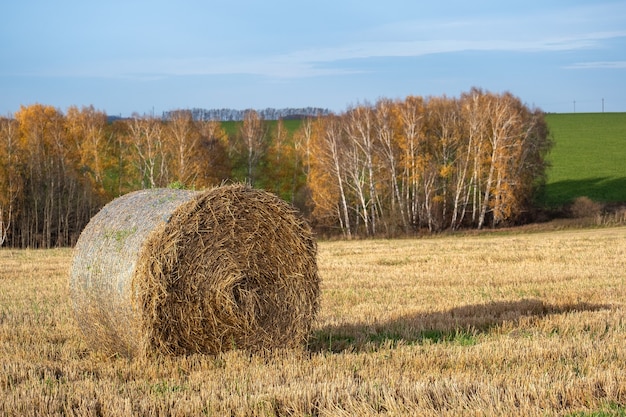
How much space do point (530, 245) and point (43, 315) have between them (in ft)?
64.4

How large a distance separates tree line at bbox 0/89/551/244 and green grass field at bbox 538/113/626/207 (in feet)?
21.1

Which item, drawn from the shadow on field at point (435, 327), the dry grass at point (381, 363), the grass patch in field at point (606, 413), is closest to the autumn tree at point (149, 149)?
the dry grass at point (381, 363)

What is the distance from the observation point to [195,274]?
9656 mm

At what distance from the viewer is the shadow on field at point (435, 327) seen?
10297 millimetres

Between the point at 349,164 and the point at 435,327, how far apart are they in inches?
1592

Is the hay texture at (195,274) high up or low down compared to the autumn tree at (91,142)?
down

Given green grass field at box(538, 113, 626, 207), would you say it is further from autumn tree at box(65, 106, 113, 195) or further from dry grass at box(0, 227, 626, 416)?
dry grass at box(0, 227, 626, 416)

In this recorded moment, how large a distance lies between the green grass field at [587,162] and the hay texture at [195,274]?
49074mm

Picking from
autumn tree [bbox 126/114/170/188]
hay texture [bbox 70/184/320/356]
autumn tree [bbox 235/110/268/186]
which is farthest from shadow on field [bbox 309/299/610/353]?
autumn tree [bbox 235/110/268/186]

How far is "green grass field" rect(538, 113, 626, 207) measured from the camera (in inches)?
2542

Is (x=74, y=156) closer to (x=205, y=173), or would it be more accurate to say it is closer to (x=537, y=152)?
(x=205, y=173)

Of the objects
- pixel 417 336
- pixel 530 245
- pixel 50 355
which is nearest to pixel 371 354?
pixel 417 336

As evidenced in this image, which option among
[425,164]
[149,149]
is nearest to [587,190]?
[425,164]

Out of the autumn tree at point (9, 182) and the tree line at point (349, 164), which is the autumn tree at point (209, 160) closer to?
the tree line at point (349, 164)
